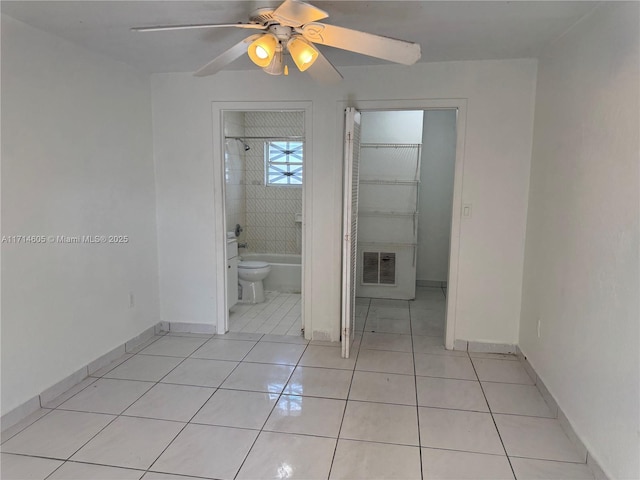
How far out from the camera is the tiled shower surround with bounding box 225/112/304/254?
5.71m

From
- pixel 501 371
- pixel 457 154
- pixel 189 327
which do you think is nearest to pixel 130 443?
pixel 189 327

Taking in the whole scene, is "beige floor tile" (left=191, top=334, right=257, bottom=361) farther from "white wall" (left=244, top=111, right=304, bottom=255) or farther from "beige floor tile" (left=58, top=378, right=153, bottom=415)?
"white wall" (left=244, top=111, right=304, bottom=255)

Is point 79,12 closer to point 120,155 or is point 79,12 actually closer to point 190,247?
point 120,155

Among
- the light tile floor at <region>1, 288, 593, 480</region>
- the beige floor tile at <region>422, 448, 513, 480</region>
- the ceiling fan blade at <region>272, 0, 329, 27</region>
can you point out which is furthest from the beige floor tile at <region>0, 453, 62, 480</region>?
the ceiling fan blade at <region>272, 0, 329, 27</region>

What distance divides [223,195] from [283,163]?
2.28m

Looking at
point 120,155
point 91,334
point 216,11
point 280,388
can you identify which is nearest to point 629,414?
point 280,388

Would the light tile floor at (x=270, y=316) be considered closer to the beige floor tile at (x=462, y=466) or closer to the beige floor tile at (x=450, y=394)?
the beige floor tile at (x=450, y=394)

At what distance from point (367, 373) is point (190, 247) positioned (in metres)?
1.87

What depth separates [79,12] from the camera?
2234 mm

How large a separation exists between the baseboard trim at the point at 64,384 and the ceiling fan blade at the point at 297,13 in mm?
2491

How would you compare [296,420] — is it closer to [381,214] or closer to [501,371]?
[501,371]

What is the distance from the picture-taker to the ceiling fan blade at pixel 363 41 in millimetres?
1785

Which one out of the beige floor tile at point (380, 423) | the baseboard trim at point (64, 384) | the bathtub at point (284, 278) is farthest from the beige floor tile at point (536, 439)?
the bathtub at point (284, 278)

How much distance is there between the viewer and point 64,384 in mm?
2729
